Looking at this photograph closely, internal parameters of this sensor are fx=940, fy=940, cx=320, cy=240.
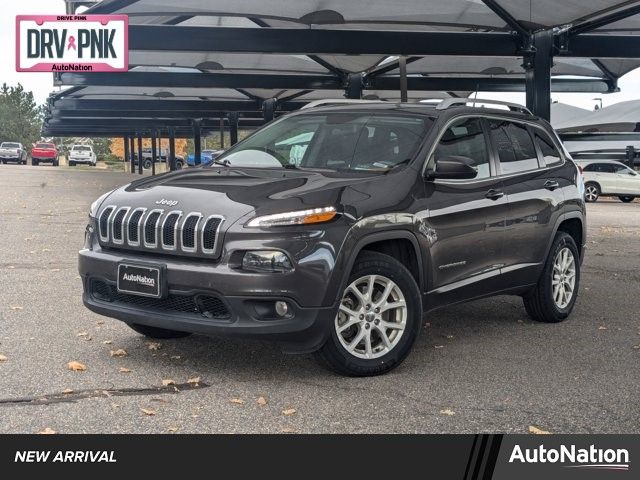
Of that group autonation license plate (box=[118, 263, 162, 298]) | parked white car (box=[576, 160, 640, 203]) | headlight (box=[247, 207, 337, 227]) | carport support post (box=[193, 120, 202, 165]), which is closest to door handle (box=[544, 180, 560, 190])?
headlight (box=[247, 207, 337, 227])

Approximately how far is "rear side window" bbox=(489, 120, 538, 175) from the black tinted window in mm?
202

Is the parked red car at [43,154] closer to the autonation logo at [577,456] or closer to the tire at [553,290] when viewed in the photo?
the tire at [553,290]

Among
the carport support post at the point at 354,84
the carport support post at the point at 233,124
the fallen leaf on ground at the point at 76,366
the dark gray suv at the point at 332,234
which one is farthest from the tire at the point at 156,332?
the carport support post at the point at 233,124

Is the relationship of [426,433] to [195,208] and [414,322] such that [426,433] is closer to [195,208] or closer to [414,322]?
[414,322]

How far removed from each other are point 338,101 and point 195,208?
2.10 meters

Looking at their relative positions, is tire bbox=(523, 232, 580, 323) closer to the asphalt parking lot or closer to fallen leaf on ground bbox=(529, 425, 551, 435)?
the asphalt parking lot

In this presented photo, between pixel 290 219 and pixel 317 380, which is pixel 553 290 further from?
pixel 290 219

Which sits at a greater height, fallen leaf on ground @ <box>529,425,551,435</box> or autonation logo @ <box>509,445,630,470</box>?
autonation logo @ <box>509,445,630,470</box>

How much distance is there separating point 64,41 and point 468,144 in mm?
15845

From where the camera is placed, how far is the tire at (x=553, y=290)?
762 cm

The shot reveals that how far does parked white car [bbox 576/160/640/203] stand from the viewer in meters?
29.2

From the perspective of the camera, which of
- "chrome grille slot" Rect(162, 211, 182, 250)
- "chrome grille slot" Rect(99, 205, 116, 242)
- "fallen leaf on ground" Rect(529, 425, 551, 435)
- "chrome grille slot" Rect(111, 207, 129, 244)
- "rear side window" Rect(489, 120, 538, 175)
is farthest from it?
"rear side window" Rect(489, 120, 538, 175)

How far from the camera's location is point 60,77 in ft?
86.1

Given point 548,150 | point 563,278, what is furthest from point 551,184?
point 563,278
